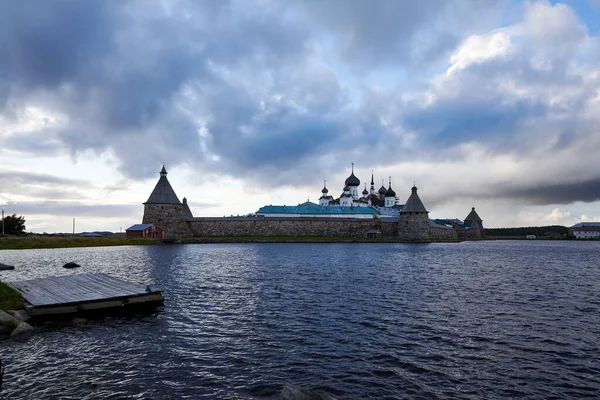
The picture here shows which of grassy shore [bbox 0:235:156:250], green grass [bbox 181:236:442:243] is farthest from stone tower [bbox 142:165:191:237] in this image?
grassy shore [bbox 0:235:156:250]

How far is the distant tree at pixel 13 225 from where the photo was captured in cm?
6503

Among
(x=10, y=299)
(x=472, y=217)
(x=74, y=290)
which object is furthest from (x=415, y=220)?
(x=10, y=299)

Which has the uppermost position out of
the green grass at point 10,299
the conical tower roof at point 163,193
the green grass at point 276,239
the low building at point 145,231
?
the conical tower roof at point 163,193

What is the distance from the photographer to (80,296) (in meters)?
14.4

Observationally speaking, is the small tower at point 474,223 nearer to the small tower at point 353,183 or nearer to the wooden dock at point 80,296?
the small tower at point 353,183

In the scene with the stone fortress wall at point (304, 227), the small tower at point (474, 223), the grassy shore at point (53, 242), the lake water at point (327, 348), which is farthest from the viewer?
the small tower at point (474, 223)

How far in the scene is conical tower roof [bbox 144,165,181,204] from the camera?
228ft

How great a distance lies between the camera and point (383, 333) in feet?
39.8

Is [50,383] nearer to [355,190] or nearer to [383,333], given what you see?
[383,333]

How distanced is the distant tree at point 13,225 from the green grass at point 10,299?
5979 cm

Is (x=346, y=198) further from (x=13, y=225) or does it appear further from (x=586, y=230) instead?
(x=586, y=230)

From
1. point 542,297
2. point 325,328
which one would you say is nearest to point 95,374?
point 325,328

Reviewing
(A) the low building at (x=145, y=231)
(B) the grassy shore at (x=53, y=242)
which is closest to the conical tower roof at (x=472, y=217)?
(A) the low building at (x=145, y=231)

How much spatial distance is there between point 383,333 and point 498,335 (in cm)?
343
